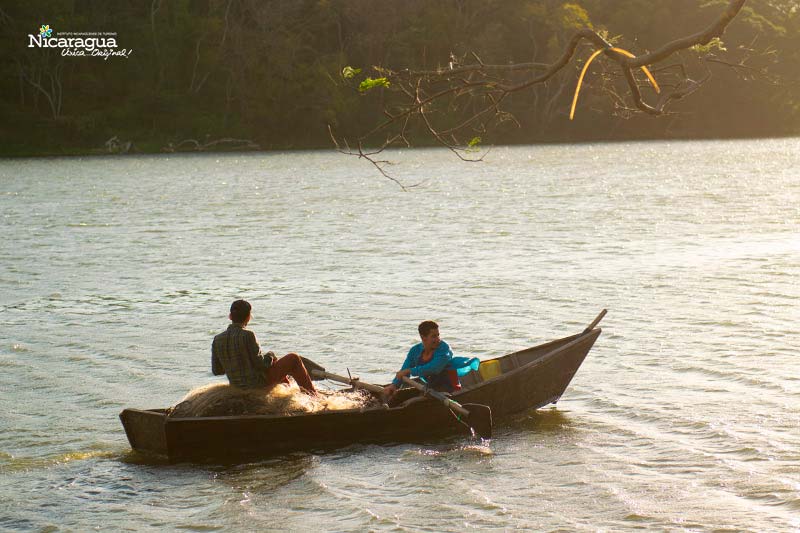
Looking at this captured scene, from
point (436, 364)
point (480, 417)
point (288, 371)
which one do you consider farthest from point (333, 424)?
point (480, 417)

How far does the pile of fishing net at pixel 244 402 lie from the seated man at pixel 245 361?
0.26 feet

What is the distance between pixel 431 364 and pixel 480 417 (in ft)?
2.27

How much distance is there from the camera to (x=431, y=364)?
11.0 metres

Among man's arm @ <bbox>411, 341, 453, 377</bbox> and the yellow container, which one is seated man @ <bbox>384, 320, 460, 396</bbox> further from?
the yellow container

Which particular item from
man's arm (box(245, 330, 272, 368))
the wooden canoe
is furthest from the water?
man's arm (box(245, 330, 272, 368))

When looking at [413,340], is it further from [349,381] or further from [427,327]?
[427,327]

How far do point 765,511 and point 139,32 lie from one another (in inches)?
2866

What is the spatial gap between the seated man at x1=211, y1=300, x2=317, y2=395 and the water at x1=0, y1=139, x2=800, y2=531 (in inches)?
30.2

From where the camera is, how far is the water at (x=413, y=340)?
9.59 m

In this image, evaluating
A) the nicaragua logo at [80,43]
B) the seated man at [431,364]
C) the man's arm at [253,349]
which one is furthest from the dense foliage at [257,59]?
the man's arm at [253,349]

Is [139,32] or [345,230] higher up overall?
[139,32]

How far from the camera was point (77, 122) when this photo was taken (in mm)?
75688

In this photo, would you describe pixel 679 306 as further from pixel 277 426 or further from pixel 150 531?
pixel 150 531

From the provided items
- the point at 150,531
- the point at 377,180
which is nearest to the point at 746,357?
the point at 150,531
